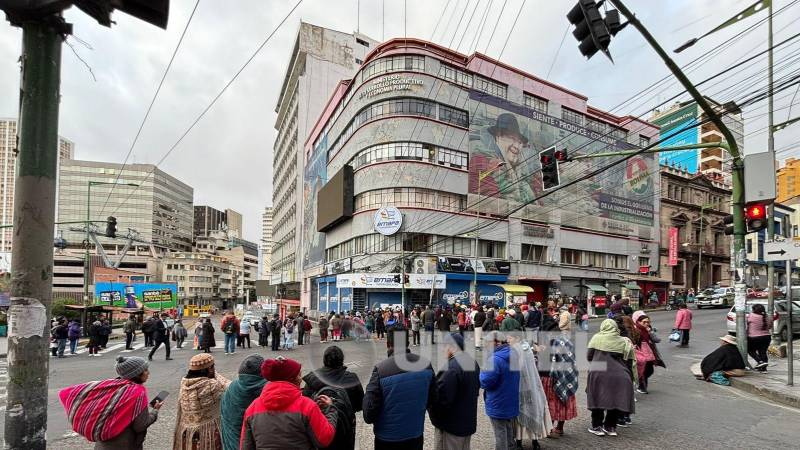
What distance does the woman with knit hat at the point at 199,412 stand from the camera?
3.99 metres

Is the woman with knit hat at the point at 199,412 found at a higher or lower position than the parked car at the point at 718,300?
higher

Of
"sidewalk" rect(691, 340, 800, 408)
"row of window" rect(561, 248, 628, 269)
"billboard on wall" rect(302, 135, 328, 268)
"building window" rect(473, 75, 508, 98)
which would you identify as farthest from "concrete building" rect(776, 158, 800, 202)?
"billboard on wall" rect(302, 135, 328, 268)

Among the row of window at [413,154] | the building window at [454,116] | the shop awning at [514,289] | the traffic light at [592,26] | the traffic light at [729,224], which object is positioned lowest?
the shop awning at [514,289]

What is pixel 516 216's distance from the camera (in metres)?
43.2

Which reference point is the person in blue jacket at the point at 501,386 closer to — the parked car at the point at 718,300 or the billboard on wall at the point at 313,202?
the parked car at the point at 718,300

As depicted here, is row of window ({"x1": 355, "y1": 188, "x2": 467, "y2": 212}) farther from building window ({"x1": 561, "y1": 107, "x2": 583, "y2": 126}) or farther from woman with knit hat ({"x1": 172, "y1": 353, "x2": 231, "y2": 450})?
woman with knit hat ({"x1": 172, "y1": 353, "x2": 231, "y2": 450})

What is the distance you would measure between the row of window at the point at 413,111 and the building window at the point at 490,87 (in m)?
3.26

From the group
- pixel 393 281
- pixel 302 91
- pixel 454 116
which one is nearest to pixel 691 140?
pixel 454 116

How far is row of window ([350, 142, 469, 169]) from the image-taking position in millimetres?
37719

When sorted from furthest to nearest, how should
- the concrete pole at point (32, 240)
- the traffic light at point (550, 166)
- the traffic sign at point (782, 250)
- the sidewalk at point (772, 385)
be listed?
the traffic light at point (550, 166) → the traffic sign at point (782, 250) → the sidewalk at point (772, 385) → the concrete pole at point (32, 240)

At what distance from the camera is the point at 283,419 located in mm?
3182

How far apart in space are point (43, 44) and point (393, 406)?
358cm

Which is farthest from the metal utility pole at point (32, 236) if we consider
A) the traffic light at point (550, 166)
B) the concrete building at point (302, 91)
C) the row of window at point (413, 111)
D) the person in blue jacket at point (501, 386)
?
the concrete building at point (302, 91)

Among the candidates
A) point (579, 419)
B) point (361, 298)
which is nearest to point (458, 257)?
point (361, 298)
